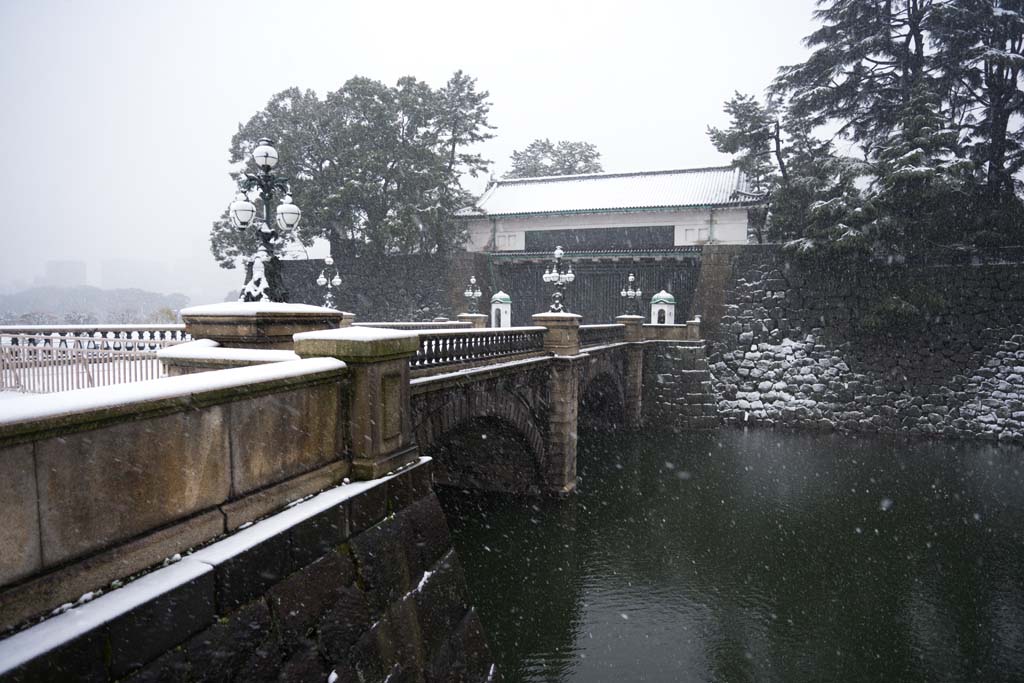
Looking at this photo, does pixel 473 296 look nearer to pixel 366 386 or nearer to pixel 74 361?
pixel 74 361

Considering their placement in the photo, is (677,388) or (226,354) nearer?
(226,354)

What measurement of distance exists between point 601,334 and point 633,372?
14.1 feet

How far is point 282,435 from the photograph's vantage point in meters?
3.94

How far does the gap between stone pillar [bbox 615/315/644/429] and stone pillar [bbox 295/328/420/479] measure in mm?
20129

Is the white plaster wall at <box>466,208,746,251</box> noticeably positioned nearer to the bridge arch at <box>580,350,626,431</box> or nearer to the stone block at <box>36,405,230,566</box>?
the bridge arch at <box>580,350,626,431</box>

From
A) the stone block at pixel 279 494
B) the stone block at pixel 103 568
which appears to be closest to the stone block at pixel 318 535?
the stone block at pixel 279 494

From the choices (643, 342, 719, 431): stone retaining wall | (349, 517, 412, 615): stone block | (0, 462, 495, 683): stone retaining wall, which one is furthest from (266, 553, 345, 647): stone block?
(643, 342, 719, 431): stone retaining wall

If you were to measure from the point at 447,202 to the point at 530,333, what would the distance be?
20.8 m

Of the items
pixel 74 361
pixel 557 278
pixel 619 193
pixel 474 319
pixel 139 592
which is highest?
pixel 619 193

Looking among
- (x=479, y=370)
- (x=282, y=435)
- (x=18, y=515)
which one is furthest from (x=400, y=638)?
(x=479, y=370)

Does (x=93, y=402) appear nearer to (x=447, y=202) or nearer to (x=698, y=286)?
(x=698, y=286)

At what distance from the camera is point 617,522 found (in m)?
14.8

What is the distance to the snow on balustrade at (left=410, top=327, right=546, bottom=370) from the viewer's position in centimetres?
970

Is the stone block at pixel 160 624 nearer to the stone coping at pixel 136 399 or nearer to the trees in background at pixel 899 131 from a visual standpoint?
the stone coping at pixel 136 399
